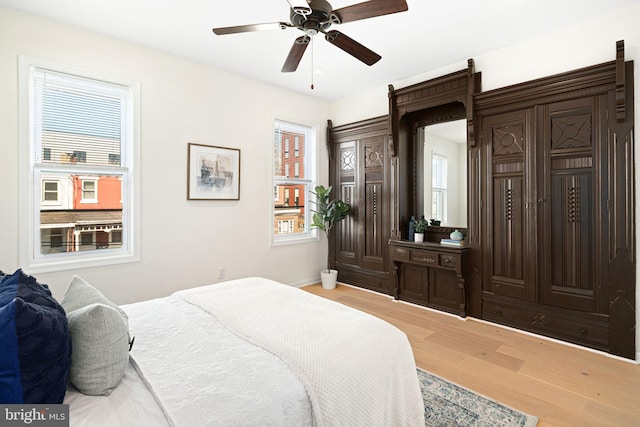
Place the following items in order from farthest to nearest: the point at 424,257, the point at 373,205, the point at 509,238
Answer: the point at 373,205 < the point at 424,257 < the point at 509,238

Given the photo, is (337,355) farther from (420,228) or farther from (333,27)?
(420,228)

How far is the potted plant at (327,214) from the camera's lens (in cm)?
473

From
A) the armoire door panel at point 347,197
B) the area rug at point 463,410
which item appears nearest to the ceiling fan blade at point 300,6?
the area rug at point 463,410

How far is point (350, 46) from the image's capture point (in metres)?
2.32

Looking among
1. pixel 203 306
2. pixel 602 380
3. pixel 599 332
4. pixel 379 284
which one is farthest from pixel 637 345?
pixel 203 306

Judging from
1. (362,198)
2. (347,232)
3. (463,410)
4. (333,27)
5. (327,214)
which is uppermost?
(333,27)

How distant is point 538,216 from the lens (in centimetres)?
313

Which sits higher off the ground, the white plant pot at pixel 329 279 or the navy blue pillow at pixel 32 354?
the navy blue pillow at pixel 32 354

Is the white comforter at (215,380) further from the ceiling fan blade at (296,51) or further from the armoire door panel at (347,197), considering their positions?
the armoire door panel at (347,197)

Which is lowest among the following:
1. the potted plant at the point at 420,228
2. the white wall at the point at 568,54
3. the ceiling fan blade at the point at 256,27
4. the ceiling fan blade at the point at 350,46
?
the potted plant at the point at 420,228

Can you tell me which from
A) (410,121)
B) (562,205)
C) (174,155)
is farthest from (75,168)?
(562,205)

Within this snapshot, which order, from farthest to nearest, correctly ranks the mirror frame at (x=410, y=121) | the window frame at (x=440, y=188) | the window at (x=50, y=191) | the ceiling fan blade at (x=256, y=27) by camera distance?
1. the window frame at (x=440, y=188)
2. the mirror frame at (x=410, y=121)
3. the window at (x=50, y=191)
4. the ceiling fan blade at (x=256, y=27)

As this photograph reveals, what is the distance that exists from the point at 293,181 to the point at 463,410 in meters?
3.54

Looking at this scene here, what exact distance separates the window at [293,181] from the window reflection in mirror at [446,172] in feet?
5.68
